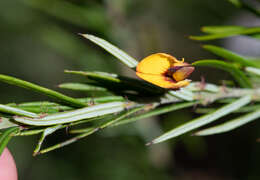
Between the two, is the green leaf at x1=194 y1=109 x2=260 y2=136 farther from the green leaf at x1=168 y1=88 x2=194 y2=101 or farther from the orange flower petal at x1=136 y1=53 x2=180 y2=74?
the orange flower petal at x1=136 y1=53 x2=180 y2=74

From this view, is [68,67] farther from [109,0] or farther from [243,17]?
[243,17]

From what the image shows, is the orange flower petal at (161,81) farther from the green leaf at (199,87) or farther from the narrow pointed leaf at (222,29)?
the narrow pointed leaf at (222,29)

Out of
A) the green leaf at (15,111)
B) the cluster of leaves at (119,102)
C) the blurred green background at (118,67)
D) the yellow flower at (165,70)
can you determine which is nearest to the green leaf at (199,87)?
the cluster of leaves at (119,102)

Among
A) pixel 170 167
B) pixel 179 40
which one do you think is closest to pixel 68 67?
pixel 179 40

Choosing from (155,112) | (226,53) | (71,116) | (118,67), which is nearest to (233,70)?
(226,53)

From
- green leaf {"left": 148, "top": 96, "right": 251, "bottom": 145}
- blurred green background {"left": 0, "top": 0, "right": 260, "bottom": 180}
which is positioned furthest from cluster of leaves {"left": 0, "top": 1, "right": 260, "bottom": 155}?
blurred green background {"left": 0, "top": 0, "right": 260, "bottom": 180}
